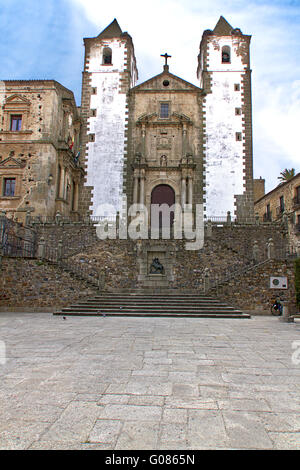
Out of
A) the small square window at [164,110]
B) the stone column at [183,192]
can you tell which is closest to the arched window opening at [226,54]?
the small square window at [164,110]

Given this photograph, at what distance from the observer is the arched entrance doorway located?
23625 millimetres

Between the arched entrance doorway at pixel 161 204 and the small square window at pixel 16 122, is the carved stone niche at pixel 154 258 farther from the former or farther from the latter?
the small square window at pixel 16 122

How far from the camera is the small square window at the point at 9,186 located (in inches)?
883

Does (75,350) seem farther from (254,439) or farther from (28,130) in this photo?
(28,130)

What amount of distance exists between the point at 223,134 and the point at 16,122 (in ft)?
47.3

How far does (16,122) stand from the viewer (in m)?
23.5

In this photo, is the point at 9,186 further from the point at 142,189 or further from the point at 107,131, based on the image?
the point at 142,189

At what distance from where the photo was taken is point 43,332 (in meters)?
8.19

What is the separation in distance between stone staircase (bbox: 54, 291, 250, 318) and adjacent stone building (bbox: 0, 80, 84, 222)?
1031 centimetres

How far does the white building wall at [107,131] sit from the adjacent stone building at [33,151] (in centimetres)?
162

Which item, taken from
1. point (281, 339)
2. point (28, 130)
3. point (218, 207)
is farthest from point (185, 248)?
point (28, 130)

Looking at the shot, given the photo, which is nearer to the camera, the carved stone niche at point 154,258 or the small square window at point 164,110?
the carved stone niche at point 154,258

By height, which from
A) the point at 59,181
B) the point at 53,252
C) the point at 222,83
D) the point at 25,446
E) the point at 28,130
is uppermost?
the point at 222,83

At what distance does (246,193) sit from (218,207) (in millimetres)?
2160
